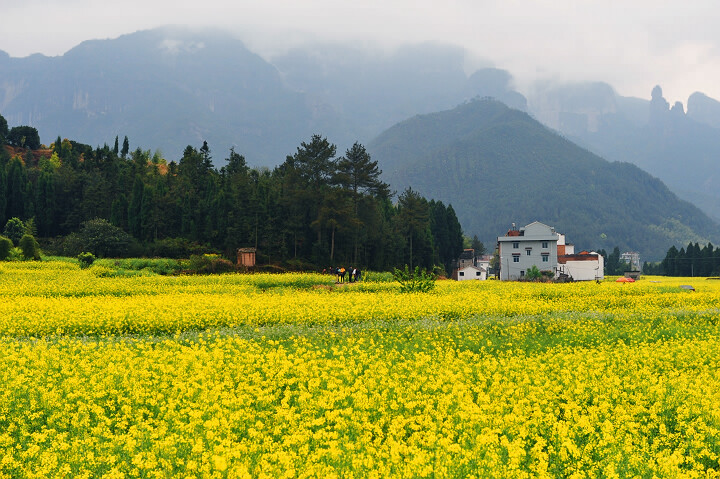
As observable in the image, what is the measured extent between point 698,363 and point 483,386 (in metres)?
5.77

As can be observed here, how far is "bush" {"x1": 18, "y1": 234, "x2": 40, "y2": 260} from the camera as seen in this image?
46.2 metres

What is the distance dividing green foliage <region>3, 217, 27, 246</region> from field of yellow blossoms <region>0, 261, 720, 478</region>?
153ft

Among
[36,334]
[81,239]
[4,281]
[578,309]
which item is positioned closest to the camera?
[36,334]

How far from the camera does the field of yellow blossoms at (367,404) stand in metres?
6.76

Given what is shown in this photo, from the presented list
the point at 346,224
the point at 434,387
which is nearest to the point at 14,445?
the point at 434,387

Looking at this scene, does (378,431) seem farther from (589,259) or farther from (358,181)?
(589,259)

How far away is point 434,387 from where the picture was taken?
9406 millimetres

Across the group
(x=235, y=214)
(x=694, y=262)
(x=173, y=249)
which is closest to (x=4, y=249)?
(x=173, y=249)

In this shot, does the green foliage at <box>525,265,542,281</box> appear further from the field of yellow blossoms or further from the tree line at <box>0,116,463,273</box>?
the field of yellow blossoms

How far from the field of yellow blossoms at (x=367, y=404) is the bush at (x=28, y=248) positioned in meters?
33.5

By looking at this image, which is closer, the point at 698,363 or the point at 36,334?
the point at 698,363

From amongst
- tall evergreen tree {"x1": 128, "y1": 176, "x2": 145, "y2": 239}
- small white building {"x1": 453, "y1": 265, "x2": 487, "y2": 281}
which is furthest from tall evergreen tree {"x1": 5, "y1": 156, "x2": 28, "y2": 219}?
small white building {"x1": 453, "y1": 265, "x2": 487, "y2": 281}

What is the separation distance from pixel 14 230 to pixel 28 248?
13.7 m

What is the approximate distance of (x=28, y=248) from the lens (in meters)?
46.4
